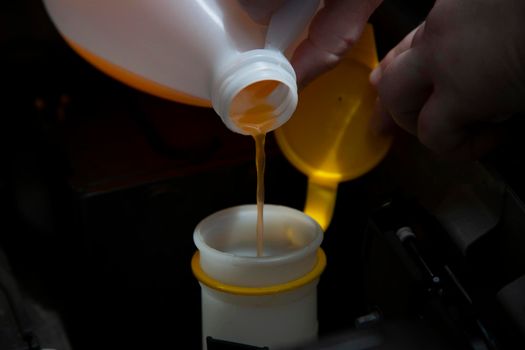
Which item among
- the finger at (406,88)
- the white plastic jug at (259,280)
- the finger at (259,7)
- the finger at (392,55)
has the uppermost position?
the finger at (392,55)

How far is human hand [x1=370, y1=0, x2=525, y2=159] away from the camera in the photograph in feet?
1.82

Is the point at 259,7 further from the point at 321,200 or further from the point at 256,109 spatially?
the point at 321,200

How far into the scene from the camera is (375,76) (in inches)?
30.9

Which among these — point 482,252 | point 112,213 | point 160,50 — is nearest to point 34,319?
point 112,213

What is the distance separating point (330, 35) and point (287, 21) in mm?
51

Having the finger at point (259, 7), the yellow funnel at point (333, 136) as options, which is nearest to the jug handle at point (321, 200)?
the yellow funnel at point (333, 136)

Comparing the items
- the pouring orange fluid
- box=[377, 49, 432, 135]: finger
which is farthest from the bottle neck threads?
box=[377, 49, 432, 135]: finger

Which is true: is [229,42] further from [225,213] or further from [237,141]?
[237,141]

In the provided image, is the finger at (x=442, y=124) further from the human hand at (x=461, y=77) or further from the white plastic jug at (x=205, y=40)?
the white plastic jug at (x=205, y=40)

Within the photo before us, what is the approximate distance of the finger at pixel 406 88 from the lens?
66cm

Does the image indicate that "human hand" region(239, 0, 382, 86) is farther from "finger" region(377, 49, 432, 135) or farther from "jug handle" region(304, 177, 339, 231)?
"jug handle" region(304, 177, 339, 231)

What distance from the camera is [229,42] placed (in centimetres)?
65

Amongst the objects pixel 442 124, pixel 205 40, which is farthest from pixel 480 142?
pixel 205 40

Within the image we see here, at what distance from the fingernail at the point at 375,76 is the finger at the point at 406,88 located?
2.1 inches
